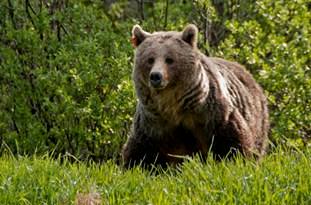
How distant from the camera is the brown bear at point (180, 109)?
323 inches

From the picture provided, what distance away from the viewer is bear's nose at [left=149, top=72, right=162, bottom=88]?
7988 millimetres

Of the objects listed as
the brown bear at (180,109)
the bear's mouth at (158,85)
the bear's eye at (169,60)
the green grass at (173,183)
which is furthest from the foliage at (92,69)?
Answer: the green grass at (173,183)

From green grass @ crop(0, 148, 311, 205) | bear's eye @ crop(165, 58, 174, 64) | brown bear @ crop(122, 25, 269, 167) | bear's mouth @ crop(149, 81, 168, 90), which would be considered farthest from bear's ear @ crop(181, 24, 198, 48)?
green grass @ crop(0, 148, 311, 205)

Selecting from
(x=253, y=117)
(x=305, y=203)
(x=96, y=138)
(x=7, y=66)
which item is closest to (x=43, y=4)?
(x=7, y=66)

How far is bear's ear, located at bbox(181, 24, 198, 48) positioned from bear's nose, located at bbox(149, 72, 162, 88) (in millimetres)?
569

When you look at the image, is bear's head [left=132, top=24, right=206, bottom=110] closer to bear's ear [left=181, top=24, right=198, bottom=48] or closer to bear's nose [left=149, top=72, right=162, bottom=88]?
bear's ear [left=181, top=24, right=198, bottom=48]

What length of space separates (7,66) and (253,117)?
3.07 metres

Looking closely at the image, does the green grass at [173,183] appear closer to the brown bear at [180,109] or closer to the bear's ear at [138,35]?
the brown bear at [180,109]

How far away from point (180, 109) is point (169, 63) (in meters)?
0.37

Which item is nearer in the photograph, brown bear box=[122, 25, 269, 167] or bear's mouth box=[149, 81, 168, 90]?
bear's mouth box=[149, 81, 168, 90]

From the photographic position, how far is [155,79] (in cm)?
799

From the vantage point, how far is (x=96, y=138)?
35.0ft

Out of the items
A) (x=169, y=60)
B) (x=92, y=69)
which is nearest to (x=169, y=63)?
(x=169, y=60)

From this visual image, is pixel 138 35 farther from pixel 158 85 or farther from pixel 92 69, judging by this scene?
pixel 92 69
